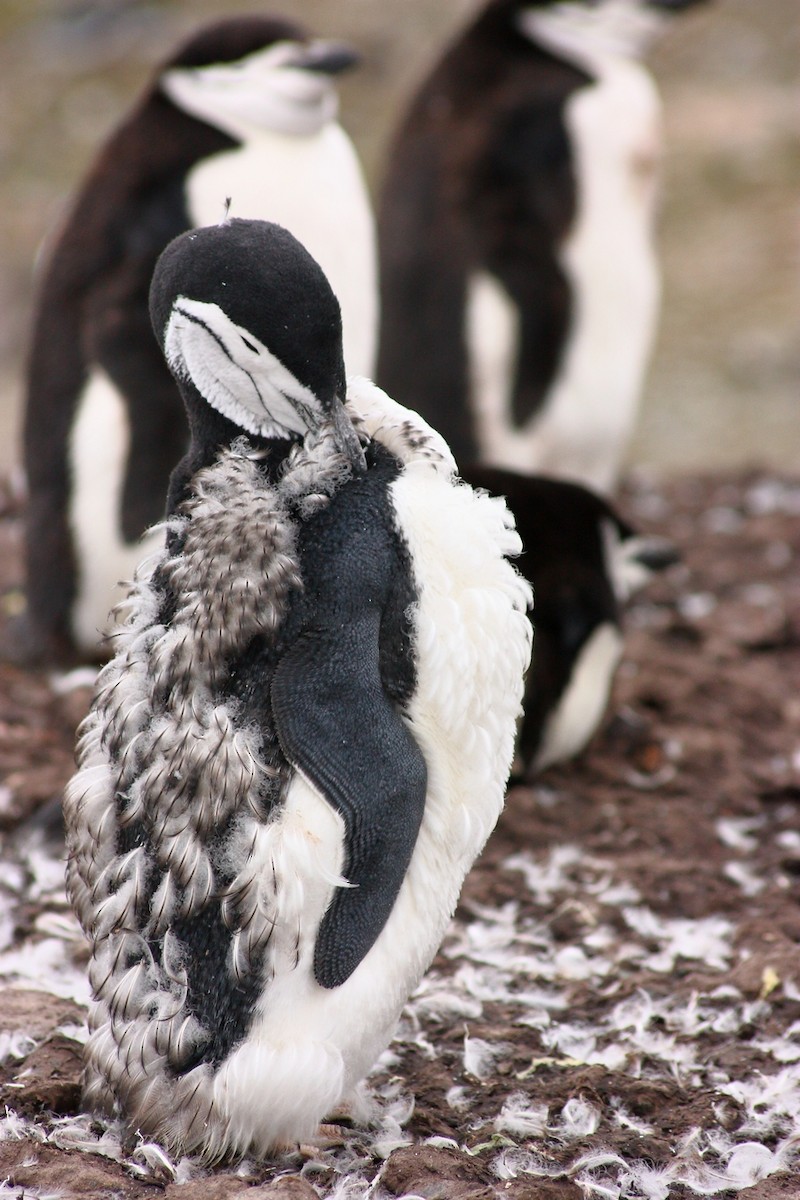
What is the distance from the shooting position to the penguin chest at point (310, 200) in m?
4.05

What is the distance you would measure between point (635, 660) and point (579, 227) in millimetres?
1581

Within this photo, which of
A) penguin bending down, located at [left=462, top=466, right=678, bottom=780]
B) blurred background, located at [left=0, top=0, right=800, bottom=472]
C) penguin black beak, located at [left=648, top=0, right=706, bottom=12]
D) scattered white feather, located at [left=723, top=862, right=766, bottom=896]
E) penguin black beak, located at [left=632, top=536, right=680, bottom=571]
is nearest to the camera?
scattered white feather, located at [left=723, top=862, right=766, bottom=896]

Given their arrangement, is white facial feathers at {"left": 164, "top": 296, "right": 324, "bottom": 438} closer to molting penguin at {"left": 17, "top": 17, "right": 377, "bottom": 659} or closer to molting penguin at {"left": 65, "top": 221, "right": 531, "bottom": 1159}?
molting penguin at {"left": 65, "top": 221, "right": 531, "bottom": 1159}

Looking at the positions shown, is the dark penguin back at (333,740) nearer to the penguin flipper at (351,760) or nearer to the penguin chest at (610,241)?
the penguin flipper at (351,760)

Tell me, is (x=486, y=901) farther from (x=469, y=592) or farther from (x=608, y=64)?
(x=608, y=64)

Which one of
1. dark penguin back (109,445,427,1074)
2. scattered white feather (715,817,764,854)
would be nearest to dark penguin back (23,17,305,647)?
scattered white feather (715,817,764,854)

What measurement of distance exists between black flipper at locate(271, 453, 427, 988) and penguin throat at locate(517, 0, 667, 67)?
354 centimetres

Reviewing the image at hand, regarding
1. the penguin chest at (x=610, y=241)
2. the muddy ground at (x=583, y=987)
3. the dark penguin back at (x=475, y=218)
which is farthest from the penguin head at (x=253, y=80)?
the muddy ground at (x=583, y=987)

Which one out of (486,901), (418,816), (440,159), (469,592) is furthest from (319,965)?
(440,159)

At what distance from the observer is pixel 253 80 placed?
4125mm

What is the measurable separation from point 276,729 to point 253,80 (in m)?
2.56

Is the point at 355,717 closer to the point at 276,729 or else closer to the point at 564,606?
the point at 276,729

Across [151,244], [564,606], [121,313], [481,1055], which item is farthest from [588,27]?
[481,1055]

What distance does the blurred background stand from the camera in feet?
25.6
